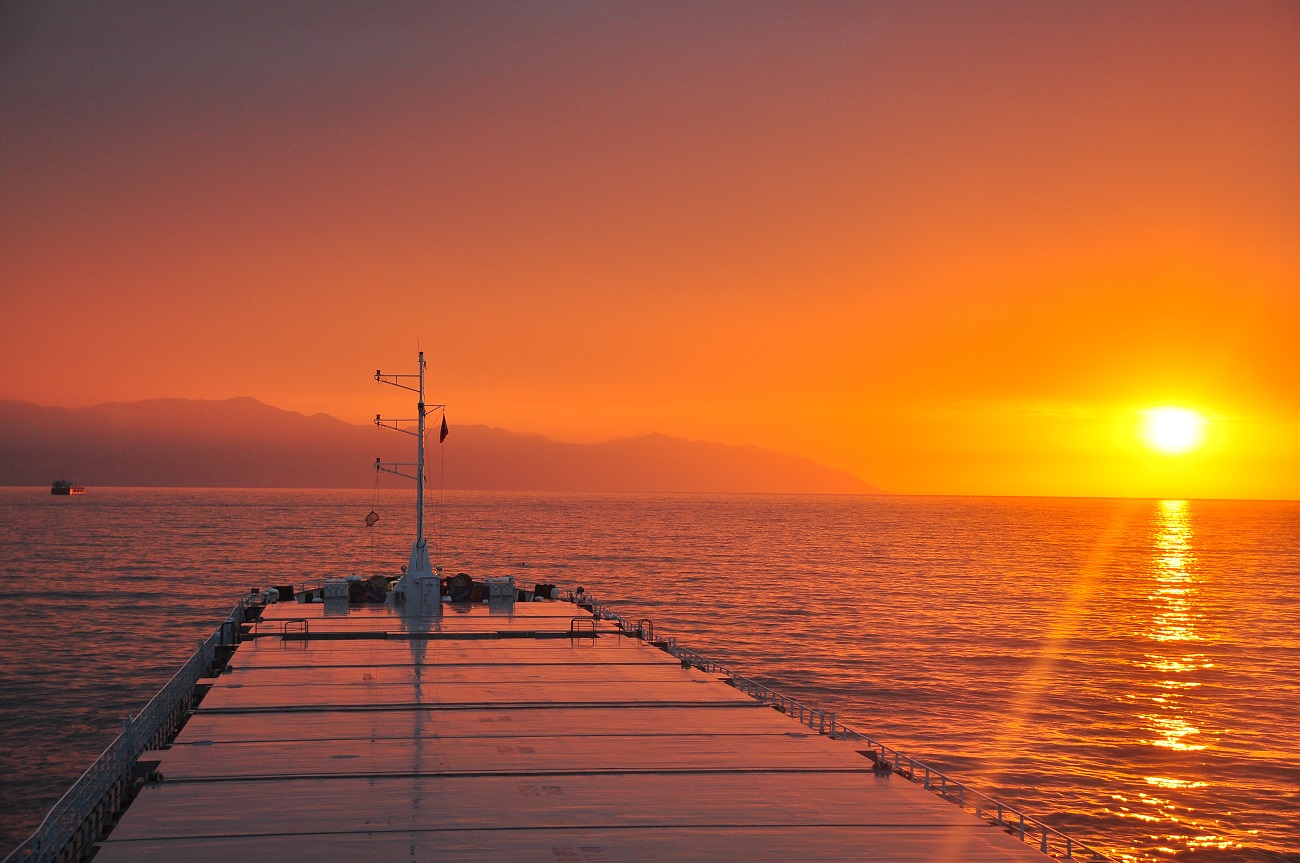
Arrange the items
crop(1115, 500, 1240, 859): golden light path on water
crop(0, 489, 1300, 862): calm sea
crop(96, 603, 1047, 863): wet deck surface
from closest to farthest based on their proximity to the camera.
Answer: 1. crop(96, 603, 1047, 863): wet deck surface
2. crop(1115, 500, 1240, 859): golden light path on water
3. crop(0, 489, 1300, 862): calm sea

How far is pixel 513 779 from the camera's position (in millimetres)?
22547

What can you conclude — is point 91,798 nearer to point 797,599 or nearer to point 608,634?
point 608,634

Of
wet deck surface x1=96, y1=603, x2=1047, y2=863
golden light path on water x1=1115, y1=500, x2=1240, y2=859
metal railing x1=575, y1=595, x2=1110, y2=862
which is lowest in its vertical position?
golden light path on water x1=1115, y1=500, x2=1240, y2=859

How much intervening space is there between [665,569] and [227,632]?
86568mm

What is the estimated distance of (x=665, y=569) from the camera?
132 metres

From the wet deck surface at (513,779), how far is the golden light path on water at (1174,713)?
14273 millimetres

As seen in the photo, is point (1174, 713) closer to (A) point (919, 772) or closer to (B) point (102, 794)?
(A) point (919, 772)

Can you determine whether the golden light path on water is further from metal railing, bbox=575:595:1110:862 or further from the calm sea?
metal railing, bbox=575:595:1110:862

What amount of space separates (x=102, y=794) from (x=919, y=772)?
2681cm

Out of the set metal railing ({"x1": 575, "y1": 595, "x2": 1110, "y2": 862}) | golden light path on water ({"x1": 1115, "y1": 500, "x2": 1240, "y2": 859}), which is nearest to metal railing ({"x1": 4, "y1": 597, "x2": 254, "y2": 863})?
metal railing ({"x1": 575, "y1": 595, "x2": 1110, "y2": 862})

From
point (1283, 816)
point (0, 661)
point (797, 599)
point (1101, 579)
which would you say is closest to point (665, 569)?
point (797, 599)

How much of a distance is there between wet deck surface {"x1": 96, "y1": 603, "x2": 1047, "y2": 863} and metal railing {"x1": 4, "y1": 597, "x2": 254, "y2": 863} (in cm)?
118

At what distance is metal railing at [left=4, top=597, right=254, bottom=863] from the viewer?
18625 millimetres

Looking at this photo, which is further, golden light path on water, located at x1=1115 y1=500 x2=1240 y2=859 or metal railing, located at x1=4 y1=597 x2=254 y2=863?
golden light path on water, located at x1=1115 y1=500 x2=1240 y2=859
